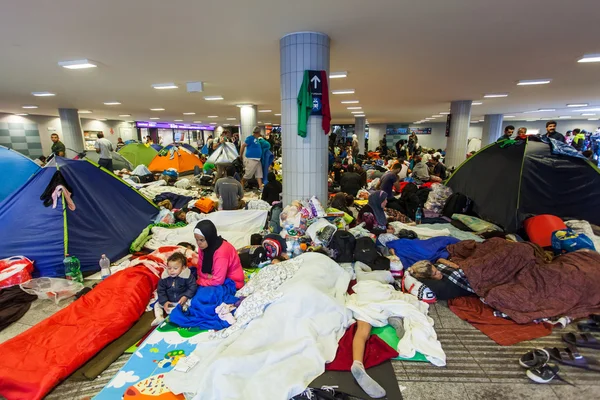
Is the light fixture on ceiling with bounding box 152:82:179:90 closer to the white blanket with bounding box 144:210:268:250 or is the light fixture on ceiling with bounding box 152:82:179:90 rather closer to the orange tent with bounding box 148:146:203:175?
the white blanket with bounding box 144:210:268:250

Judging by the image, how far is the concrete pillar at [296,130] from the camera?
4320 mm

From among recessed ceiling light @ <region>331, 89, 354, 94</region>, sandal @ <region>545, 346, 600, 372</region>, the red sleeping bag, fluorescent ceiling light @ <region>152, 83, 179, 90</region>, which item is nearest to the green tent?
fluorescent ceiling light @ <region>152, 83, 179, 90</region>

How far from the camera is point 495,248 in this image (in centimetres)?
365

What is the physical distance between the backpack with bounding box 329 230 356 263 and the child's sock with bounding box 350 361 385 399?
1754mm

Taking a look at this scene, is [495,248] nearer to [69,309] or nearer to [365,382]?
[365,382]

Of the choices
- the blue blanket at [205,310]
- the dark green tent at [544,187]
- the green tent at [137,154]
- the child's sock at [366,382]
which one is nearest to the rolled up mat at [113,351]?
the blue blanket at [205,310]

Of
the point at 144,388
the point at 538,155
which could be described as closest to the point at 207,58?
the point at 144,388

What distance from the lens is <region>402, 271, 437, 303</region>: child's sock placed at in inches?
132

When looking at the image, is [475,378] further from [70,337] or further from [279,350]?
[70,337]

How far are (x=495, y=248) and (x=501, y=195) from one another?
2.24m

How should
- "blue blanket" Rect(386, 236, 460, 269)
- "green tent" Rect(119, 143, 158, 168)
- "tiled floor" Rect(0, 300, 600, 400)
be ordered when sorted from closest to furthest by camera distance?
"tiled floor" Rect(0, 300, 600, 400), "blue blanket" Rect(386, 236, 460, 269), "green tent" Rect(119, 143, 158, 168)

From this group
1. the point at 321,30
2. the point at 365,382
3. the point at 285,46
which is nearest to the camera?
the point at 365,382

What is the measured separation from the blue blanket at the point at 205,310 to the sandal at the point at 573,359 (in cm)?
281

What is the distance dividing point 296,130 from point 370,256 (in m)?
2.14
